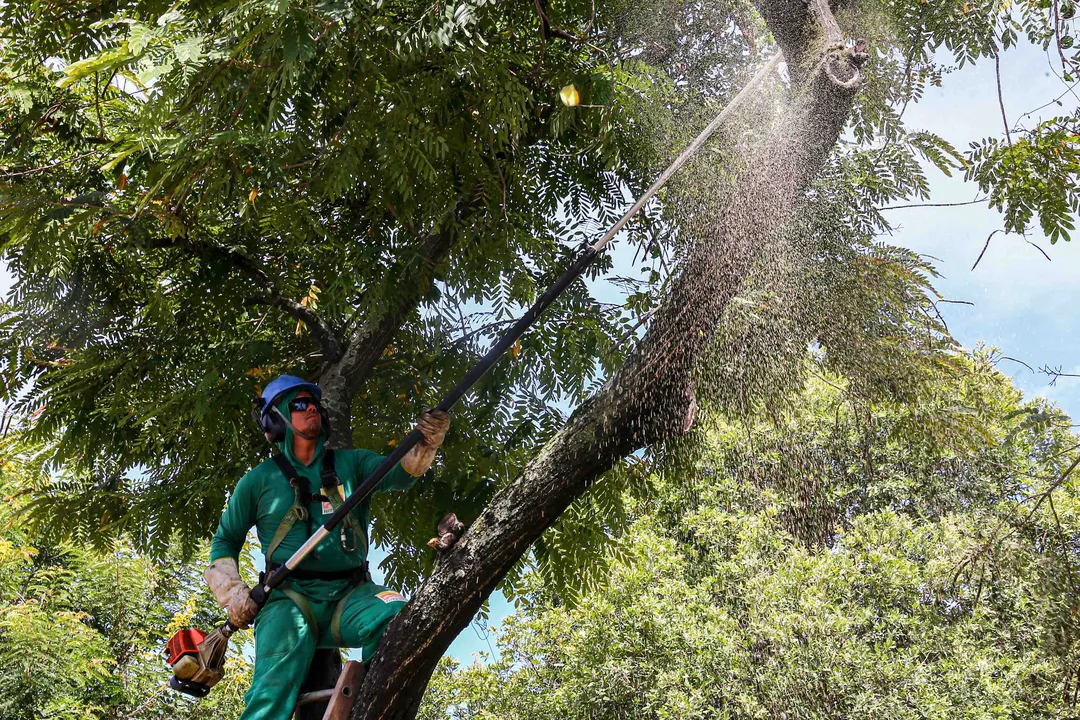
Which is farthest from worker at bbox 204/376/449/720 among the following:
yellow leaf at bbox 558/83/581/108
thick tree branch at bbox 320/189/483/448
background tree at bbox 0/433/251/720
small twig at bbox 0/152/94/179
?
background tree at bbox 0/433/251/720

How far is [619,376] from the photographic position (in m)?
4.49

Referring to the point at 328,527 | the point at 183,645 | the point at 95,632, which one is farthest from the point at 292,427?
the point at 95,632

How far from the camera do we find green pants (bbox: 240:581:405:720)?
167 inches

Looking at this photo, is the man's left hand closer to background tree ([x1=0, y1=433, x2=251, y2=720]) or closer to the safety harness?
the safety harness

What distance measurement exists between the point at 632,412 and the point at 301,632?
1816 millimetres

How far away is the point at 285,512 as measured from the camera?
463cm

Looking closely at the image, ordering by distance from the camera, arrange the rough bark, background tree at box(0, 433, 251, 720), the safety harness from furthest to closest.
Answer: background tree at box(0, 433, 251, 720)
the safety harness
the rough bark

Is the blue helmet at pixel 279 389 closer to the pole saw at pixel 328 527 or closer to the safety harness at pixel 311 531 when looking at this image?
the safety harness at pixel 311 531

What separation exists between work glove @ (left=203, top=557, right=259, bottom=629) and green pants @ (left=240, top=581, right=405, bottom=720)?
8cm

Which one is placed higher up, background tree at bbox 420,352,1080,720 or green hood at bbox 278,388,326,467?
background tree at bbox 420,352,1080,720

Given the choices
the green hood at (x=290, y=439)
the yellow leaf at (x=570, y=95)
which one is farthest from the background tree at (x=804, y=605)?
the green hood at (x=290, y=439)

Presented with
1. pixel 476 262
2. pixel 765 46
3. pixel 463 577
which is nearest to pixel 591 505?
pixel 476 262

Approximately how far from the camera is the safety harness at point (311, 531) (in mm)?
4465

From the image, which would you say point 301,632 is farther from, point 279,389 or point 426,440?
point 279,389
